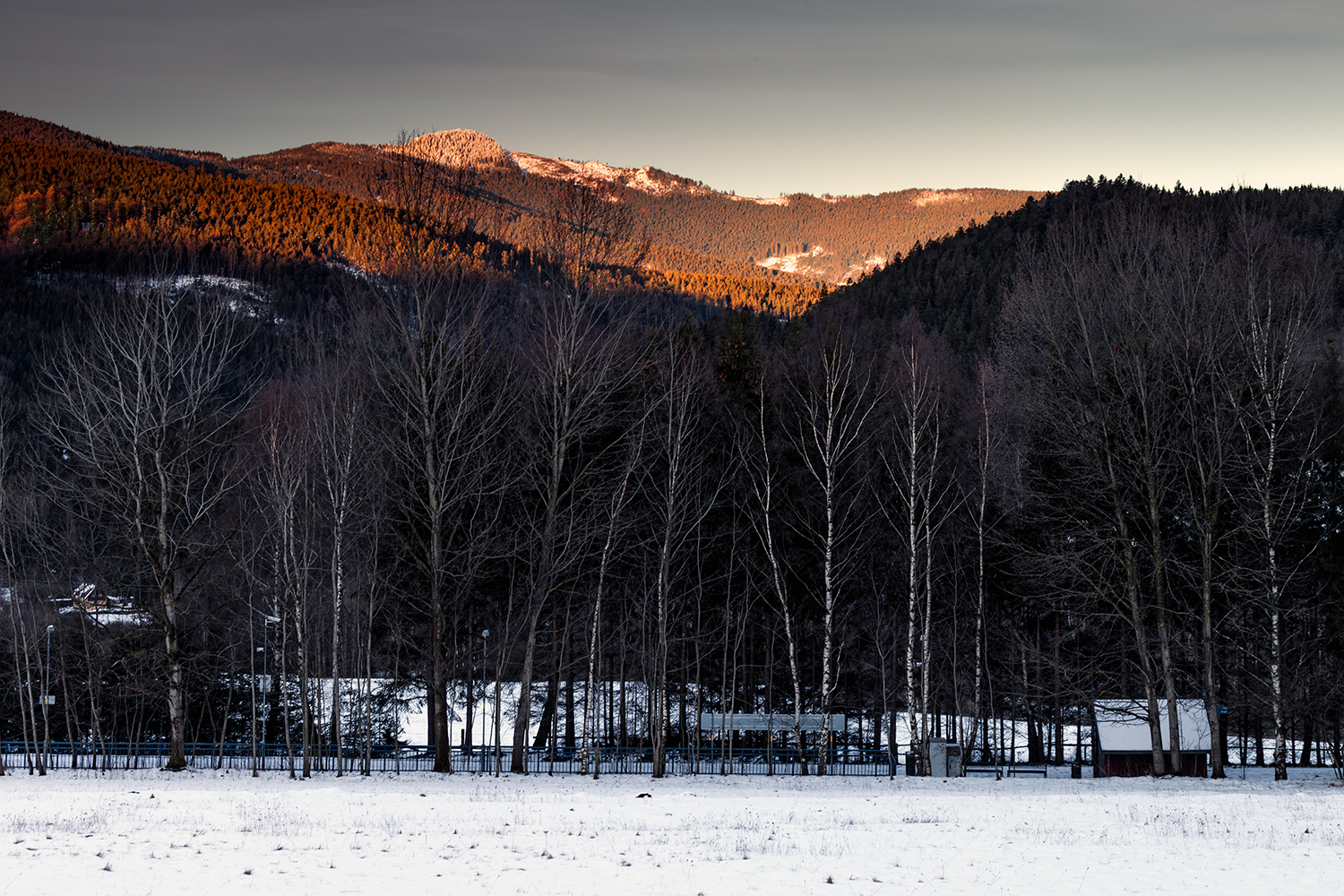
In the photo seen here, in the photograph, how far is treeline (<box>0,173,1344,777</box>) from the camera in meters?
29.0

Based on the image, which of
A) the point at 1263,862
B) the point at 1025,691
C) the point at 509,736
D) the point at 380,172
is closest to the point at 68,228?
the point at 509,736

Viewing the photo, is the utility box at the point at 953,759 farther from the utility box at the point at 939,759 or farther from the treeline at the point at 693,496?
the treeline at the point at 693,496

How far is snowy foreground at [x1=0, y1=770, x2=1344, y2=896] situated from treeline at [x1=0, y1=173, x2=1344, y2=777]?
5646mm

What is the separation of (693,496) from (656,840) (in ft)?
59.1

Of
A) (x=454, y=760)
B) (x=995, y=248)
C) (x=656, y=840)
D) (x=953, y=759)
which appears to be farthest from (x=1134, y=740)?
(x=995, y=248)

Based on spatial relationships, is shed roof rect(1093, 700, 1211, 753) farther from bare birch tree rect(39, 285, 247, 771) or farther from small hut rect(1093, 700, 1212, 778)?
bare birch tree rect(39, 285, 247, 771)

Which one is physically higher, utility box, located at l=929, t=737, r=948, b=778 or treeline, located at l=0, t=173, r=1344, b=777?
treeline, located at l=0, t=173, r=1344, b=777

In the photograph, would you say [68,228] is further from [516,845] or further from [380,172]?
[516,845]

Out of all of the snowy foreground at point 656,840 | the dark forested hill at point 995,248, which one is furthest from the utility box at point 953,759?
the dark forested hill at point 995,248

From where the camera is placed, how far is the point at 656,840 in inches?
610

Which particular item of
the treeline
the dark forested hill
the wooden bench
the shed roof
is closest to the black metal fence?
the treeline

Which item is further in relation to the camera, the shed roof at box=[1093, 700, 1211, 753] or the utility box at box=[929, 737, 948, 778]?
the shed roof at box=[1093, 700, 1211, 753]

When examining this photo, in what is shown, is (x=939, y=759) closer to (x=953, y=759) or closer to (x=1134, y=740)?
(x=953, y=759)

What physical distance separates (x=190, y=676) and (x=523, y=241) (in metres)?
20.3
